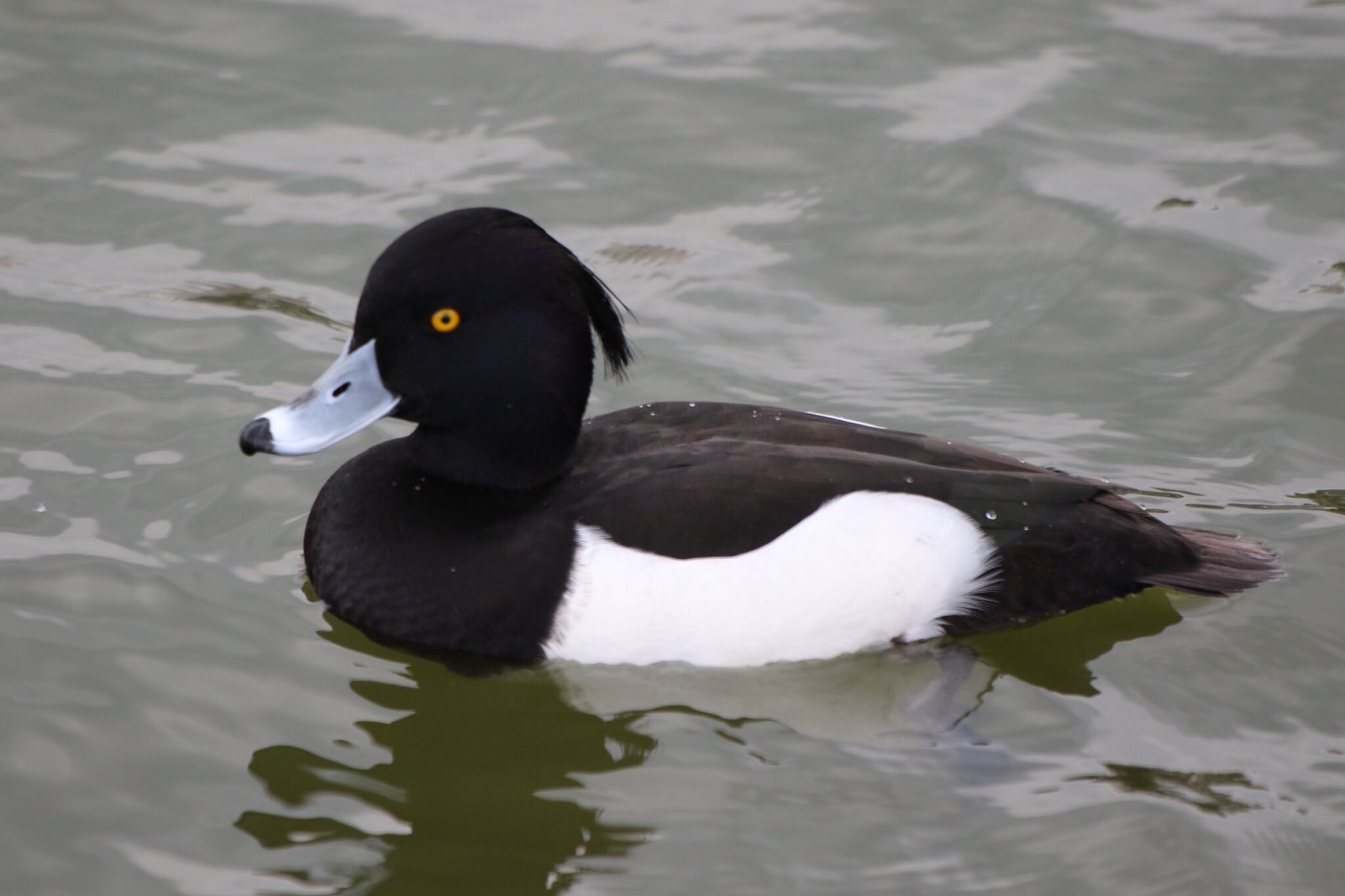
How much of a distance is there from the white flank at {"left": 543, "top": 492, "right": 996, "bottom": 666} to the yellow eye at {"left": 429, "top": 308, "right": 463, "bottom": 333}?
644 mm

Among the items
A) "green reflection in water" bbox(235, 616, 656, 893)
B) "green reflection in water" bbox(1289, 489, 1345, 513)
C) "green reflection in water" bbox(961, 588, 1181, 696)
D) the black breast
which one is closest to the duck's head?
the black breast

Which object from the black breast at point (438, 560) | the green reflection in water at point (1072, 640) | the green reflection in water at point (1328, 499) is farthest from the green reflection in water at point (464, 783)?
the green reflection in water at point (1328, 499)

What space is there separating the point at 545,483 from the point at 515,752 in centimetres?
75

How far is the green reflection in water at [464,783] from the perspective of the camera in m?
3.63

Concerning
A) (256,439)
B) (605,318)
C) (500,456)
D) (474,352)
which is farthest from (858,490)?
(256,439)

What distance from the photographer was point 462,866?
11.9 feet

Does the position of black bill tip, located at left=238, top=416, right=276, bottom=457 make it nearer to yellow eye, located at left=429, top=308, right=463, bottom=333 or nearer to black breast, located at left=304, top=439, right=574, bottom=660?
black breast, located at left=304, top=439, right=574, bottom=660

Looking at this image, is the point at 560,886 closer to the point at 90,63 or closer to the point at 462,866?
the point at 462,866

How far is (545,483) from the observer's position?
14.5ft

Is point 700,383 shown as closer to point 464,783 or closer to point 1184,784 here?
point 464,783

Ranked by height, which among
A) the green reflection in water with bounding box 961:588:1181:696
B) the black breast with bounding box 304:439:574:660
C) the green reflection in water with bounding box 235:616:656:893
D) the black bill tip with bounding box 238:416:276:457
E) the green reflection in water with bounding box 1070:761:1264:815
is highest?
the black bill tip with bounding box 238:416:276:457

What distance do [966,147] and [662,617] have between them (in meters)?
3.75

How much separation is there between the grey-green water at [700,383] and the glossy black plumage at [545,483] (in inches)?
8.8

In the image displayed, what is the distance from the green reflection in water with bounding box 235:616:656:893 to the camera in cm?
363
